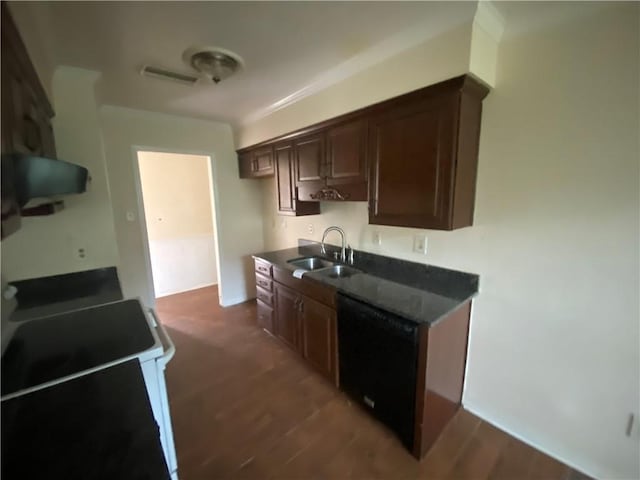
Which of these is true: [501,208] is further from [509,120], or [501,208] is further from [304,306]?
[304,306]

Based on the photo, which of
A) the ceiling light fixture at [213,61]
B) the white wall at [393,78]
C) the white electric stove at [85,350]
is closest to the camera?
the white electric stove at [85,350]

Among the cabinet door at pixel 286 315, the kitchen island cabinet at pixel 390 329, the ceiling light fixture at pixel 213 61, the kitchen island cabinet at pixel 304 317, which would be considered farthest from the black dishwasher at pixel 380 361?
the ceiling light fixture at pixel 213 61

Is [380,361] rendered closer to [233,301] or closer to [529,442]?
[529,442]

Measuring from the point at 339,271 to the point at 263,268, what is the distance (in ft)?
2.66

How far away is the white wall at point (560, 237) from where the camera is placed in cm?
130

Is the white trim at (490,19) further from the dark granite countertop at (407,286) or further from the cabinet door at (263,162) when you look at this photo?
the cabinet door at (263,162)

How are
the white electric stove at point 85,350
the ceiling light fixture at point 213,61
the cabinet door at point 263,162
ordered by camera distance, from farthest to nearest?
the cabinet door at point 263,162, the ceiling light fixture at point 213,61, the white electric stove at point 85,350

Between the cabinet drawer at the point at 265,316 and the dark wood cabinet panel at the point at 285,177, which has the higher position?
the dark wood cabinet panel at the point at 285,177

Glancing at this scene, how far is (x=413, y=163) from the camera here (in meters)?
1.70

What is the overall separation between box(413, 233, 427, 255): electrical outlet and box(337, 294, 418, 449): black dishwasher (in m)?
0.62

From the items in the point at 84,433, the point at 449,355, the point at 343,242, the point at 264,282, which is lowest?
the point at 449,355

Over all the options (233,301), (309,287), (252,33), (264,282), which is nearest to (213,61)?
(252,33)

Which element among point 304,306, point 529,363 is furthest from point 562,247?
point 304,306

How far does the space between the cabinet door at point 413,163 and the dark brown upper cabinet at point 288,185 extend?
39.1 inches
